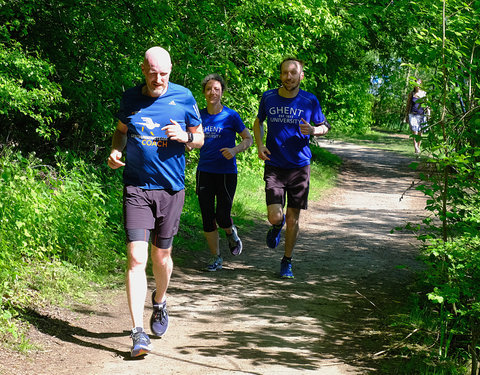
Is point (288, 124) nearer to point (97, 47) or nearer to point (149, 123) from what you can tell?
point (149, 123)

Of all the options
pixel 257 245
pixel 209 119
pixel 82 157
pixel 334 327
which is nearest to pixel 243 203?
pixel 257 245

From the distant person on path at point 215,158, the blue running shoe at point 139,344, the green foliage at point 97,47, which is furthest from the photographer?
the green foliage at point 97,47

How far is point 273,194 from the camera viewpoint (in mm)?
7117

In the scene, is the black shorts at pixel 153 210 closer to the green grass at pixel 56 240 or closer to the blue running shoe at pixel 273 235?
the green grass at pixel 56 240

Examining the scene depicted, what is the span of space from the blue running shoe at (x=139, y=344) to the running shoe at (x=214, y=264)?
2886mm

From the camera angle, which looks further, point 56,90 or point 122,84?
point 122,84

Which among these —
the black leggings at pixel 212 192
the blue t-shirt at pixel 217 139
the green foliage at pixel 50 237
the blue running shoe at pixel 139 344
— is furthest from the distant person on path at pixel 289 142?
the blue running shoe at pixel 139 344

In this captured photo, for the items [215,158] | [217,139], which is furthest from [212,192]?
[217,139]

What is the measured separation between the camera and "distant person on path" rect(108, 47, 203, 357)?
464 centimetres

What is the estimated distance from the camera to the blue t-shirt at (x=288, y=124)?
6.95 m

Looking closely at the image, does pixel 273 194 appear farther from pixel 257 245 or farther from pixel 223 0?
pixel 223 0

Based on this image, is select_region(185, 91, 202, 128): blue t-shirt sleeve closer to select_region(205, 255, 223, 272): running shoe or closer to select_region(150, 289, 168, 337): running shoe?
select_region(150, 289, 168, 337): running shoe

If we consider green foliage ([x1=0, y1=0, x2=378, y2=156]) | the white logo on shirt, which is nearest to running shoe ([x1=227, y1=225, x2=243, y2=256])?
green foliage ([x1=0, y1=0, x2=378, y2=156])

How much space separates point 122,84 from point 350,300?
4049mm
